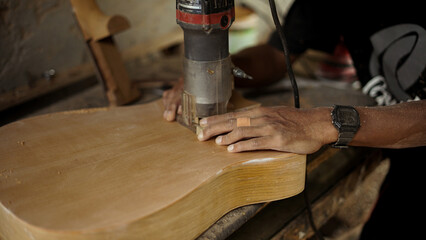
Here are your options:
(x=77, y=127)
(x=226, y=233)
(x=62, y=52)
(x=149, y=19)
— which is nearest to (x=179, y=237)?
(x=226, y=233)

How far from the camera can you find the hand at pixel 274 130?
0.94 metres

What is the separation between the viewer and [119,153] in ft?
3.07

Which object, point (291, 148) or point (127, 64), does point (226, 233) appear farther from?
point (127, 64)

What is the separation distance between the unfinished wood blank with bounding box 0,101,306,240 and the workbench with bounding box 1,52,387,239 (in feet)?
1.12

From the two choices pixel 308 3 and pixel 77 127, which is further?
pixel 308 3

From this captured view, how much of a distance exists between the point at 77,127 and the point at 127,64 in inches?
37.7

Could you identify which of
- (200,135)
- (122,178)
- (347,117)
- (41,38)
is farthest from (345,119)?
(41,38)

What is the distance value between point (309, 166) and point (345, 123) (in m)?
0.35

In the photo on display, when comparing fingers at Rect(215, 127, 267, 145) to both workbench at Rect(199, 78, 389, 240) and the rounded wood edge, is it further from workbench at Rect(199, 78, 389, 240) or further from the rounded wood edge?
workbench at Rect(199, 78, 389, 240)

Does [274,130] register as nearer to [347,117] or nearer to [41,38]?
[347,117]

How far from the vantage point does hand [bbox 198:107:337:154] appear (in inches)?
37.1

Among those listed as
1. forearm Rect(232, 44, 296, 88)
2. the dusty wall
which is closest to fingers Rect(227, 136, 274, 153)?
forearm Rect(232, 44, 296, 88)

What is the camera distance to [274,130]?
951mm

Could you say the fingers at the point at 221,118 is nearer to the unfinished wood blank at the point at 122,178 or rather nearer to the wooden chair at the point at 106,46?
the unfinished wood blank at the point at 122,178
